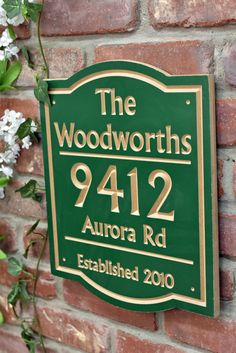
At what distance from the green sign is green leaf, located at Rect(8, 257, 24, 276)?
0.49 ft

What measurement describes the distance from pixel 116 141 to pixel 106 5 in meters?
0.23

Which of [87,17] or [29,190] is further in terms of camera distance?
[29,190]

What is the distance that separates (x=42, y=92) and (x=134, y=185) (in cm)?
26

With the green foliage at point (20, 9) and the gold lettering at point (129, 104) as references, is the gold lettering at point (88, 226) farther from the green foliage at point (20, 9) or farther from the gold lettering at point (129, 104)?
the green foliage at point (20, 9)

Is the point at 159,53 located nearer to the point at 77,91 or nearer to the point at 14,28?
the point at 77,91

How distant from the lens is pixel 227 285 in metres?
1.04

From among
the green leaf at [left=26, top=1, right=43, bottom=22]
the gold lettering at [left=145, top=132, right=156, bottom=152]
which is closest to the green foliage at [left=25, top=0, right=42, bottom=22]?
the green leaf at [left=26, top=1, right=43, bottom=22]

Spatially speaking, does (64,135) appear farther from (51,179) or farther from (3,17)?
(3,17)

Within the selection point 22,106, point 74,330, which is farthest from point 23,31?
point 74,330

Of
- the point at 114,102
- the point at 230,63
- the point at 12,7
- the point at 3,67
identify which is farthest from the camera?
the point at 3,67

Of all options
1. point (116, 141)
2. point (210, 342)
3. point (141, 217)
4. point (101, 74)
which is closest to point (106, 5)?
point (101, 74)

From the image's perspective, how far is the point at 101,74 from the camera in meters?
1.11

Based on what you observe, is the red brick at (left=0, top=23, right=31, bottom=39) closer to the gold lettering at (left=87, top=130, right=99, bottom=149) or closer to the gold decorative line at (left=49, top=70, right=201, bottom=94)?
the gold decorative line at (left=49, top=70, right=201, bottom=94)

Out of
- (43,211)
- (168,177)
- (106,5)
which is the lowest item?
(43,211)
